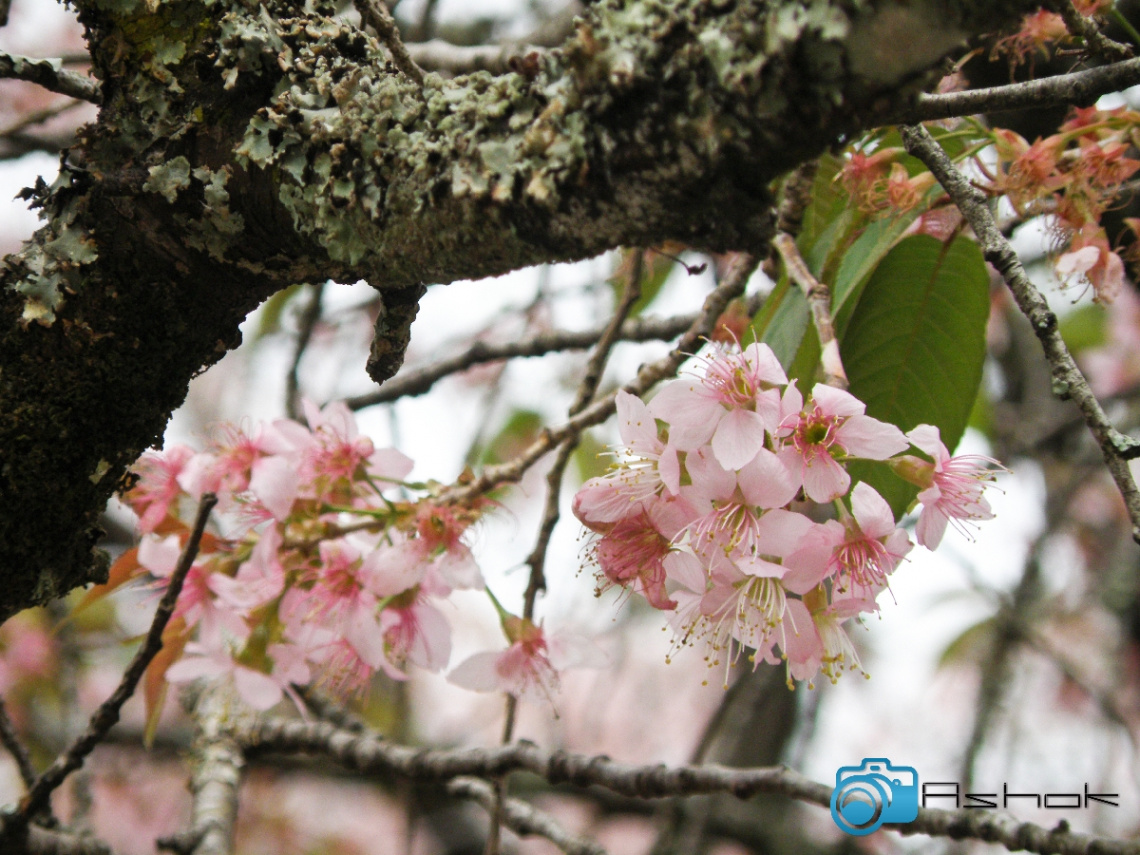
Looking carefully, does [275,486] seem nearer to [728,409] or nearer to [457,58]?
[728,409]

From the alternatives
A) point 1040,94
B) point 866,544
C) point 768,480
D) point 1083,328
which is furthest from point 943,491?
point 1083,328

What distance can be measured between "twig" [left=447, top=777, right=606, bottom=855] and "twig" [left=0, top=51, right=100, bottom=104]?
3.08 ft

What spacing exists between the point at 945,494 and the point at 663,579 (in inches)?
10.7

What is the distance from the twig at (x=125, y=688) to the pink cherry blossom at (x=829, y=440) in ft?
1.78

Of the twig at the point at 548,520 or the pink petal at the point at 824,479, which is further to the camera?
the twig at the point at 548,520

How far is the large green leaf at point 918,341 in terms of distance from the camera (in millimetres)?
929

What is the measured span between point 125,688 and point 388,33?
2.30ft

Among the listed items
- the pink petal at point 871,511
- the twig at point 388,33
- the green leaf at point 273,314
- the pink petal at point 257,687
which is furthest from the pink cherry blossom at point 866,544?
the green leaf at point 273,314

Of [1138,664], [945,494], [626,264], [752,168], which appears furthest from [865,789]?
[1138,664]

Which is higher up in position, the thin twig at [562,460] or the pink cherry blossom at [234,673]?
the thin twig at [562,460]

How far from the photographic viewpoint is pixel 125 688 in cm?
86

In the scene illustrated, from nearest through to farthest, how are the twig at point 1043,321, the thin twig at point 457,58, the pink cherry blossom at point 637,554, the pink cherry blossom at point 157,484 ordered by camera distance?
the twig at point 1043,321, the pink cherry blossom at point 637,554, the pink cherry blossom at point 157,484, the thin twig at point 457,58

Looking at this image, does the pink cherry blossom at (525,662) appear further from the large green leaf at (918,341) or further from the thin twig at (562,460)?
the large green leaf at (918,341)

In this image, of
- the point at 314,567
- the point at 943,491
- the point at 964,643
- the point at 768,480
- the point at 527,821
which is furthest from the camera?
the point at 964,643
